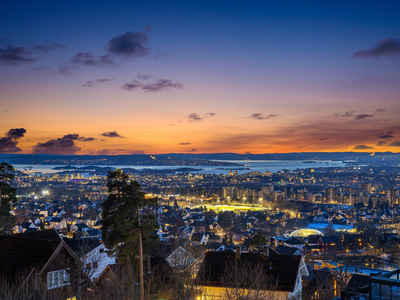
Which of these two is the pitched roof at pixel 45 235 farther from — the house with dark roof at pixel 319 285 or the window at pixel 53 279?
the house with dark roof at pixel 319 285

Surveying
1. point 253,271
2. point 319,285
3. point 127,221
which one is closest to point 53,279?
point 127,221

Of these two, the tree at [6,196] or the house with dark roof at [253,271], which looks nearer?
the house with dark roof at [253,271]

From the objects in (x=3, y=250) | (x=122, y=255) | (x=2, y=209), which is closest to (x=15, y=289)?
(x=3, y=250)

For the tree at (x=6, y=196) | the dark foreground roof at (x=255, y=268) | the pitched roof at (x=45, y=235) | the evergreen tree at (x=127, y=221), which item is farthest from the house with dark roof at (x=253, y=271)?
the tree at (x=6, y=196)

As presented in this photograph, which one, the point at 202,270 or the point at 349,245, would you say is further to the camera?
the point at 349,245

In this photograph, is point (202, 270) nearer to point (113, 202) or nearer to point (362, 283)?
point (113, 202)

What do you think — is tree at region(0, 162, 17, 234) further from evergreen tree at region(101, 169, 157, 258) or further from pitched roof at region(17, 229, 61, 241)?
evergreen tree at region(101, 169, 157, 258)
